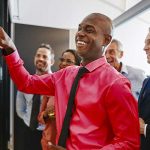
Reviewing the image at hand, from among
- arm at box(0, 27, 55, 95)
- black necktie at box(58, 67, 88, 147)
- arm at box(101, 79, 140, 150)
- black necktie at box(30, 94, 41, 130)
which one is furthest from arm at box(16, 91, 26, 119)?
arm at box(101, 79, 140, 150)

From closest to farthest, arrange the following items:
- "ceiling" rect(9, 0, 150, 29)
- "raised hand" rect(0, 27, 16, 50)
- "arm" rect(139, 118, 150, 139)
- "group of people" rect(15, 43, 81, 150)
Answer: "raised hand" rect(0, 27, 16, 50), "arm" rect(139, 118, 150, 139), "group of people" rect(15, 43, 81, 150), "ceiling" rect(9, 0, 150, 29)

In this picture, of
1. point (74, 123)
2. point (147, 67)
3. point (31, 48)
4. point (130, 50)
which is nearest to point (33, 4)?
point (31, 48)

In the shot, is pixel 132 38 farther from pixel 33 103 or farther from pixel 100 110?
pixel 100 110

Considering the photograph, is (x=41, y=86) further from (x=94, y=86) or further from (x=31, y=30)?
(x=31, y=30)

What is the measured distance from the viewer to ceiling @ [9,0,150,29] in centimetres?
404

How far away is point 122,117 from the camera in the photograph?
3.34 ft

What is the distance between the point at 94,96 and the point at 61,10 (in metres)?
3.39

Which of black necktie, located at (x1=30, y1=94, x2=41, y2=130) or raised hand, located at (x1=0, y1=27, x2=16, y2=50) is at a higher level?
raised hand, located at (x1=0, y1=27, x2=16, y2=50)

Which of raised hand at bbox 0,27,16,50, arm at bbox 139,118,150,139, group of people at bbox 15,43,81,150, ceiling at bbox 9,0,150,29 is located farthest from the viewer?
ceiling at bbox 9,0,150,29

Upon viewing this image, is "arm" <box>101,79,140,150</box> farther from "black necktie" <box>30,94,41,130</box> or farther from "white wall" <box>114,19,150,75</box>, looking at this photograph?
"white wall" <box>114,19,150,75</box>

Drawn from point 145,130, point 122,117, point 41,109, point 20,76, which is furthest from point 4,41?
point 41,109

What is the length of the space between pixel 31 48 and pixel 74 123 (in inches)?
115

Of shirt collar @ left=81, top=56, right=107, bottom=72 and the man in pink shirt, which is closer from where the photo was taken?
the man in pink shirt

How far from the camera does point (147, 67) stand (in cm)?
478
